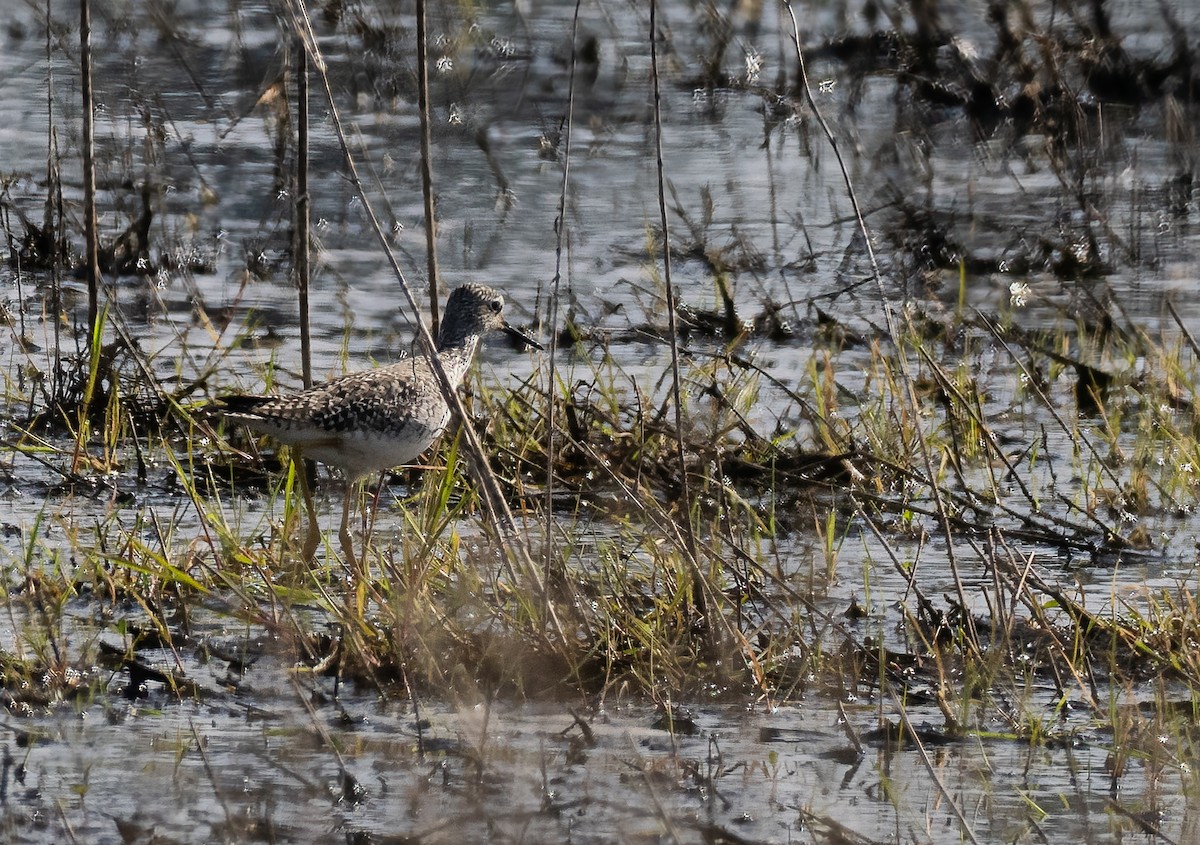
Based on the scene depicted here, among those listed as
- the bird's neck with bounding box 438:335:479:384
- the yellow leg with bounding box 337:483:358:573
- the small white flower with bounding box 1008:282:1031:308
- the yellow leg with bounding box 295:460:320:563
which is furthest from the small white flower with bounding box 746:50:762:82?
the yellow leg with bounding box 295:460:320:563

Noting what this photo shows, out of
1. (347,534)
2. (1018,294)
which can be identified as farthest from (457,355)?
(1018,294)

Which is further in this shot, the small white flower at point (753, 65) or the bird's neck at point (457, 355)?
the small white flower at point (753, 65)

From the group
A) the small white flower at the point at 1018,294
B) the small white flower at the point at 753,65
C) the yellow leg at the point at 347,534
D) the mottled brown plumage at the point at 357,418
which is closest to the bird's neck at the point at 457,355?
the mottled brown plumage at the point at 357,418

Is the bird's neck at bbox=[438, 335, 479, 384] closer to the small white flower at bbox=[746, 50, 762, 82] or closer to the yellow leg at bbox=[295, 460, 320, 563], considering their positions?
the yellow leg at bbox=[295, 460, 320, 563]

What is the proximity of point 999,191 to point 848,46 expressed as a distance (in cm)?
321

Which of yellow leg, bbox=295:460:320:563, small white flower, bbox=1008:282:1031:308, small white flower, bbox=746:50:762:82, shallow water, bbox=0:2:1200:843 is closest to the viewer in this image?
shallow water, bbox=0:2:1200:843

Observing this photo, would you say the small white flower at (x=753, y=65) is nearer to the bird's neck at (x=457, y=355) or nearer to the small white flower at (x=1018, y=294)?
the small white flower at (x=1018, y=294)

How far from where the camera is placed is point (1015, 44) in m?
13.0

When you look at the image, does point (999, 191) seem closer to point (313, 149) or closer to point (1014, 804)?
point (313, 149)

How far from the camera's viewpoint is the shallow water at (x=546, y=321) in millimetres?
3965

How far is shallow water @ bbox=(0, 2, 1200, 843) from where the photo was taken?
396 centimetres

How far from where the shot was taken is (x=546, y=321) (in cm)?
824

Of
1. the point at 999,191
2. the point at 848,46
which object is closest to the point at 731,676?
the point at 999,191

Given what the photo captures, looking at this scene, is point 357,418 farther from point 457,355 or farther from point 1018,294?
point 1018,294
